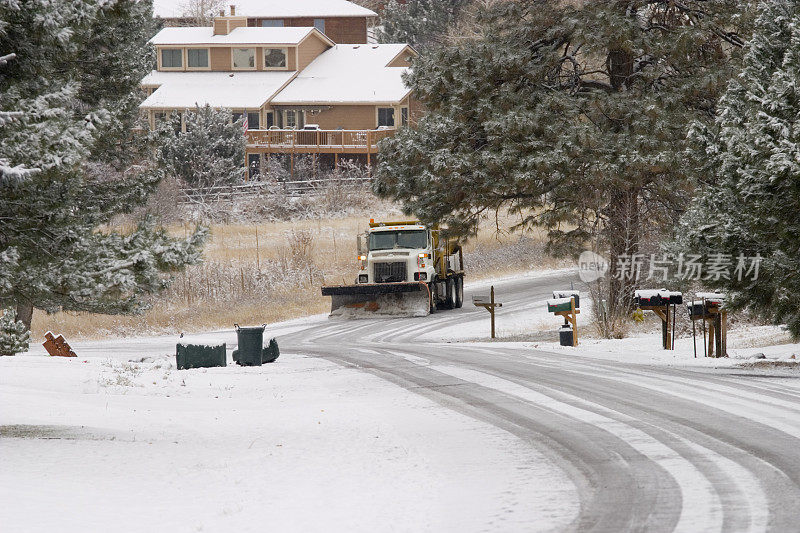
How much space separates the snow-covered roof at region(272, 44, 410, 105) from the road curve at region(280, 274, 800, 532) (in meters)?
41.2

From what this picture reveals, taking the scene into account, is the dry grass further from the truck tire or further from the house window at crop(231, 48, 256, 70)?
the house window at crop(231, 48, 256, 70)

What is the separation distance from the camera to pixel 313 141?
60.6 metres

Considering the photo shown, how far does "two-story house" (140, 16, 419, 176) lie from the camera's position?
60.3 m

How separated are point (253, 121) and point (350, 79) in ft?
21.9

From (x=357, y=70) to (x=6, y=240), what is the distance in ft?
183

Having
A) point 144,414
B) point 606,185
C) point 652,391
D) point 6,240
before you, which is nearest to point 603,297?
point 606,185

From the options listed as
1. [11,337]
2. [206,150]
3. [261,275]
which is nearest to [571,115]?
[11,337]

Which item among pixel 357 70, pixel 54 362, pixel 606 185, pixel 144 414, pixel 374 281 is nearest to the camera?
pixel 144 414

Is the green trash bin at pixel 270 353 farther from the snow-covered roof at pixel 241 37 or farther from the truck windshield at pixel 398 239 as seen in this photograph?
the snow-covered roof at pixel 241 37

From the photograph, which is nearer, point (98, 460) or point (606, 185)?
point (98, 460)

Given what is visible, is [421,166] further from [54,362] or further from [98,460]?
[98,460]

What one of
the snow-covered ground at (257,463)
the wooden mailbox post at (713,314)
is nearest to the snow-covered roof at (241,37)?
the wooden mailbox post at (713,314)

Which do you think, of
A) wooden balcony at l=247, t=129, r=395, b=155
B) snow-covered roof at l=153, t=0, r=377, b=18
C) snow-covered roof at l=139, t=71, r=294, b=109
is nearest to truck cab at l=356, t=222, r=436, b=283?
wooden balcony at l=247, t=129, r=395, b=155

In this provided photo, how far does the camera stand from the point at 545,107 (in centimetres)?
2611
